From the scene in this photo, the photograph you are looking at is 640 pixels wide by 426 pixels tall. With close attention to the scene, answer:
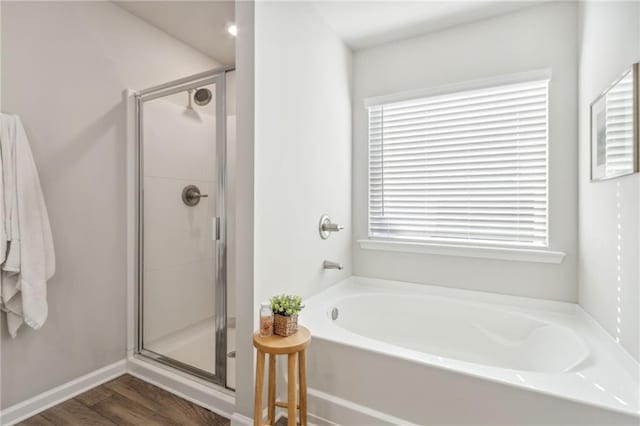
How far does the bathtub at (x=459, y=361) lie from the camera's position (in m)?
1.19

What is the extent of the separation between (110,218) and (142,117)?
74cm

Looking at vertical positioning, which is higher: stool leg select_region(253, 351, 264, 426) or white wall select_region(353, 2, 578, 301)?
white wall select_region(353, 2, 578, 301)

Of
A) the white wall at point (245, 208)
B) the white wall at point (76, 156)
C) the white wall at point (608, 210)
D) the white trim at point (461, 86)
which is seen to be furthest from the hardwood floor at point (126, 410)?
the white trim at point (461, 86)

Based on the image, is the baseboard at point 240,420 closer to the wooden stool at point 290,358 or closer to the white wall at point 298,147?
the wooden stool at point 290,358

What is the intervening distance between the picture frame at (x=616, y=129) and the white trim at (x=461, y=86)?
0.48 m

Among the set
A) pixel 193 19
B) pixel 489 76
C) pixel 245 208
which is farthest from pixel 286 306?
pixel 193 19

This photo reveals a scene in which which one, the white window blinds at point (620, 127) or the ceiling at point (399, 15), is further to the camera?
the ceiling at point (399, 15)

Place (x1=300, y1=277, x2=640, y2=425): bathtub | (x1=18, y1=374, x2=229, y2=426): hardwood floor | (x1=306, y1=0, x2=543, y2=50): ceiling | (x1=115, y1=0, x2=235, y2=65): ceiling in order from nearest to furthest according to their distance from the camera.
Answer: (x1=300, y1=277, x2=640, y2=425): bathtub, (x1=18, y1=374, x2=229, y2=426): hardwood floor, (x1=306, y1=0, x2=543, y2=50): ceiling, (x1=115, y1=0, x2=235, y2=65): ceiling

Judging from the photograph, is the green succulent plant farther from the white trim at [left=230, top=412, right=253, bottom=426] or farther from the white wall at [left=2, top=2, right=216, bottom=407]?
the white wall at [left=2, top=2, right=216, bottom=407]

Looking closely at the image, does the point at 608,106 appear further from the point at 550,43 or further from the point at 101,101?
the point at 101,101

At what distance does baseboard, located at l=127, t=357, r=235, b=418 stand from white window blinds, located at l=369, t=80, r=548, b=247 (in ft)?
5.22

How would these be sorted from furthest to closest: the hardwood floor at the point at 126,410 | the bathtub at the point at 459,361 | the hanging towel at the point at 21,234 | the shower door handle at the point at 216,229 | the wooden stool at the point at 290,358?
the shower door handle at the point at 216,229
the hardwood floor at the point at 126,410
the hanging towel at the point at 21,234
the wooden stool at the point at 290,358
the bathtub at the point at 459,361

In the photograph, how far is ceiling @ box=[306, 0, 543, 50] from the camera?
205 cm

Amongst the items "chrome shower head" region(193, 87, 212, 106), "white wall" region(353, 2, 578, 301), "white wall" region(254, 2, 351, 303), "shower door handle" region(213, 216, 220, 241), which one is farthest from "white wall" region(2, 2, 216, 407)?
"white wall" region(353, 2, 578, 301)
